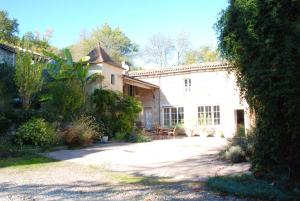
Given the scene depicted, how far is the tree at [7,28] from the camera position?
32969mm

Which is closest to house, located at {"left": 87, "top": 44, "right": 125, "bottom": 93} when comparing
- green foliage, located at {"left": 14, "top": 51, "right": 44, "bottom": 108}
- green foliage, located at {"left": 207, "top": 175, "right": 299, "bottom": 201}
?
green foliage, located at {"left": 14, "top": 51, "right": 44, "bottom": 108}

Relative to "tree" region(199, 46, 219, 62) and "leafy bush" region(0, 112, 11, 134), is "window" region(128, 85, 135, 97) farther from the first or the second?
"tree" region(199, 46, 219, 62)

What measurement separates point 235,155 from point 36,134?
855 centimetres

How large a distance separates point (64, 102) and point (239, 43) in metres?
11.1

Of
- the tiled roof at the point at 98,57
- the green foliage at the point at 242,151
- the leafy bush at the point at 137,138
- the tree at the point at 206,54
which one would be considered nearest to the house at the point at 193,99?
the tiled roof at the point at 98,57

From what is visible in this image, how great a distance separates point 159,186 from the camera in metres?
7.03

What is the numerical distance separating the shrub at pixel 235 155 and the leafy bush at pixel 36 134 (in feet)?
26.4

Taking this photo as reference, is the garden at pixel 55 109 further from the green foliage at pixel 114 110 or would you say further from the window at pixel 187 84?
the window at pixel 187 84

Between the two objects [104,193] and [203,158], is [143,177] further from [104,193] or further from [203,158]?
[203,158]

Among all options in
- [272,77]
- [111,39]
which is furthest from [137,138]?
[111,39]

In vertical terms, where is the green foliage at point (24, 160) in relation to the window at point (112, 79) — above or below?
below

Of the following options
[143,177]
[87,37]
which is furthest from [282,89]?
[87,37]

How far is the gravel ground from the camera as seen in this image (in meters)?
6.09

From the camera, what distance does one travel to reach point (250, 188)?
20.3 ft
